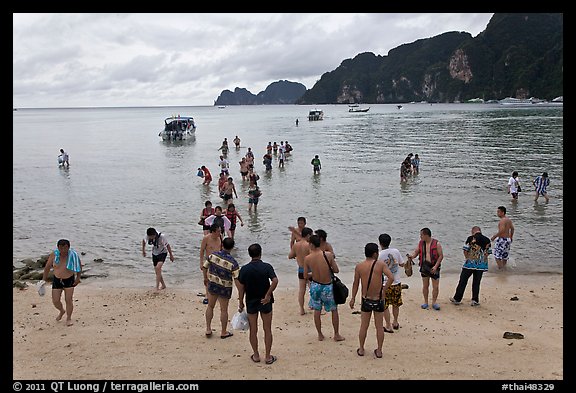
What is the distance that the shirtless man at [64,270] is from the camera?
25.5ft

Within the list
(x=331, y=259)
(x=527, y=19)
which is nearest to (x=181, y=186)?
(x=331, y=259)

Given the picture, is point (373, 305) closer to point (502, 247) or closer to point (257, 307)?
point (257, 307)

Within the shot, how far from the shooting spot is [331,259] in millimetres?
6828

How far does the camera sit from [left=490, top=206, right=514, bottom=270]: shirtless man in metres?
10.7

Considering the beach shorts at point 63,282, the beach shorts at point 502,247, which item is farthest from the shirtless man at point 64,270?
the beach shorts at point 502,247

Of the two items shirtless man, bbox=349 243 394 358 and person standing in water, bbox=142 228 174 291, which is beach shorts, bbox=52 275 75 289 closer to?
person standing in water, bbox=142 228 174 291

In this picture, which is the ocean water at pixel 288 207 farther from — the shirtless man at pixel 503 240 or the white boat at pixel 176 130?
the white boat at pixel 176 130

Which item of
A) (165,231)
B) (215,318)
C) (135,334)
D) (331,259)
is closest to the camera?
(331,259)

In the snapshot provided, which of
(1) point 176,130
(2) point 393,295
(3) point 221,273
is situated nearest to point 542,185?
(2) point 393,295

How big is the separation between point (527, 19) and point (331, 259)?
724 ft

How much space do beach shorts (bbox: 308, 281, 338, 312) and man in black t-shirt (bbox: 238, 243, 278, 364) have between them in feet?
2.73

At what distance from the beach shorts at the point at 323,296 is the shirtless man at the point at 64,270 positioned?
3.95m

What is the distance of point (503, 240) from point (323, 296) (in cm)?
594
